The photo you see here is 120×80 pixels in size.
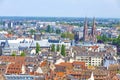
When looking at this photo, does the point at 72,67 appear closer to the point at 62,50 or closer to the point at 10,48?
the point at 62,50

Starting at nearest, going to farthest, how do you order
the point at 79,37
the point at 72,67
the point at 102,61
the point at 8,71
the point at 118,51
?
the point at 8,71
the point at 72,67
the point at 102,61
the point at 118,51
the point at 79,37

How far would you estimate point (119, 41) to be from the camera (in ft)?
116

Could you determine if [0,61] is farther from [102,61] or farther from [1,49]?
[1,49]

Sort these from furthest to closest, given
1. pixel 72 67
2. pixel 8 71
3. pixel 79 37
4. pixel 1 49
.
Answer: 1. pixel 79 37
2. pixel 1 49
3. pixel 72 67
4. pixel 8 71

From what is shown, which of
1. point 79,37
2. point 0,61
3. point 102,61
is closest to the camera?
point 0,61

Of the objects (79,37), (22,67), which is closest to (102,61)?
(22,67)

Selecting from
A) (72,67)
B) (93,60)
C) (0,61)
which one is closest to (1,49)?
(93,60)

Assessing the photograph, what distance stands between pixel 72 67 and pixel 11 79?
170 inches

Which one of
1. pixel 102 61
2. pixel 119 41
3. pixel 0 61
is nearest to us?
pixel 0 61

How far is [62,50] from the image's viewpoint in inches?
1029

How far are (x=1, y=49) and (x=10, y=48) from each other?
72 centimetres

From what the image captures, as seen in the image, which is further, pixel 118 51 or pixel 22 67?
pixel 118 51

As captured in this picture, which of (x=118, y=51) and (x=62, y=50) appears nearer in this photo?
(x=62, y=50)

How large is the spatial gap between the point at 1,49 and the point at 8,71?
1207 centimetres
